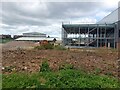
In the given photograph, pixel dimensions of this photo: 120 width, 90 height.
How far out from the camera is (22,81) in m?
6.59

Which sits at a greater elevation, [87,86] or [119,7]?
[119,7]

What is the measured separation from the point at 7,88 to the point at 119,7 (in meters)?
35.4

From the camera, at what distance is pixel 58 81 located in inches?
259

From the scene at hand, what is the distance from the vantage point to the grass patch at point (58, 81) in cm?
625

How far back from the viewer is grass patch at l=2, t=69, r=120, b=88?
6254 millimetres

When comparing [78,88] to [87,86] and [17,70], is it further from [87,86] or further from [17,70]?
[17,70]

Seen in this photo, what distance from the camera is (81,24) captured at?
124ft

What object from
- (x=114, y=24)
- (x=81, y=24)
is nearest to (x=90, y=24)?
(x=81, y=24)

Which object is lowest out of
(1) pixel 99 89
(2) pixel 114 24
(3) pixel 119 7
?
(1) pixel 99 89

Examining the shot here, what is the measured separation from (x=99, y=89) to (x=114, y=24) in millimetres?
33278

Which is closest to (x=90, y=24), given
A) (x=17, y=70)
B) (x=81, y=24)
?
(x=81, y=24)

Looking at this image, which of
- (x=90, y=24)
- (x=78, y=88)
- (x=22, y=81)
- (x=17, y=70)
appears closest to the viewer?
(x=78, y=88)

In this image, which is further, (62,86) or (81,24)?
(81,24)

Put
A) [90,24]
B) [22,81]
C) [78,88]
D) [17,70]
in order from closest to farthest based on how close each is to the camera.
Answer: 1. [78,88]
2. [22,81]
3. [17,70]
4. [90,24]
